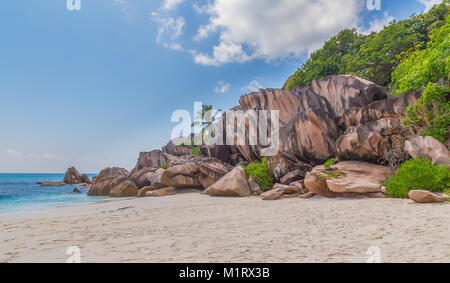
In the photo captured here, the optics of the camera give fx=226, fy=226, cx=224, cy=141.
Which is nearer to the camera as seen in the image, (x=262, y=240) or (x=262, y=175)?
(x=262, y=240)

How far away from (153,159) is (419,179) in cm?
3450

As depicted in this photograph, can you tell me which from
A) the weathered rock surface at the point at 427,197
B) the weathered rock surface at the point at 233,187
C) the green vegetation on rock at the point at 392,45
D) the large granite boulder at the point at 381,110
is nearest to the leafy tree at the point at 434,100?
the large granite boulder at the point at 381,110

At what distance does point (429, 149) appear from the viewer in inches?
394

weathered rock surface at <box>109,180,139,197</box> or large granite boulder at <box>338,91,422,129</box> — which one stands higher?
large granite boulder at <box>338,91,422,129</box>

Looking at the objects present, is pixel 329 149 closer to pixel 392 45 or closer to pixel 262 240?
pixel 262 240

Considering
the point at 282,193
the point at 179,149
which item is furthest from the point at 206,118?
the point at 282,193

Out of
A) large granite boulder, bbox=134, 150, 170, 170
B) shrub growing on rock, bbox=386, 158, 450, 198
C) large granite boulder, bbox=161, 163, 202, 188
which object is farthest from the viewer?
large granite boulder, bbox=134, 150, 170, 170

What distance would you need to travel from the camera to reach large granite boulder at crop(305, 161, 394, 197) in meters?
10.3

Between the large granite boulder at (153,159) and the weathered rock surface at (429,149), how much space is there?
103ft

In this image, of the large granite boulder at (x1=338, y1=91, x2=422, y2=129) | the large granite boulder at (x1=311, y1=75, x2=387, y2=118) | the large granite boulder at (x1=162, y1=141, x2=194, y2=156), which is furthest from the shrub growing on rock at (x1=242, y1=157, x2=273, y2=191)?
the large granite boulder at (x1=162, y1=141, x2=194, y2=156)

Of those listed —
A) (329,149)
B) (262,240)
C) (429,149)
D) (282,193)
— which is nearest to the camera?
(262,240)

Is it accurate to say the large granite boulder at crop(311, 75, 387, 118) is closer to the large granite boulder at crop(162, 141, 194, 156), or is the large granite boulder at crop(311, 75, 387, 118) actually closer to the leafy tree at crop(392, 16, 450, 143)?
the leafy tree at crop(392, 16, 450, 143)
